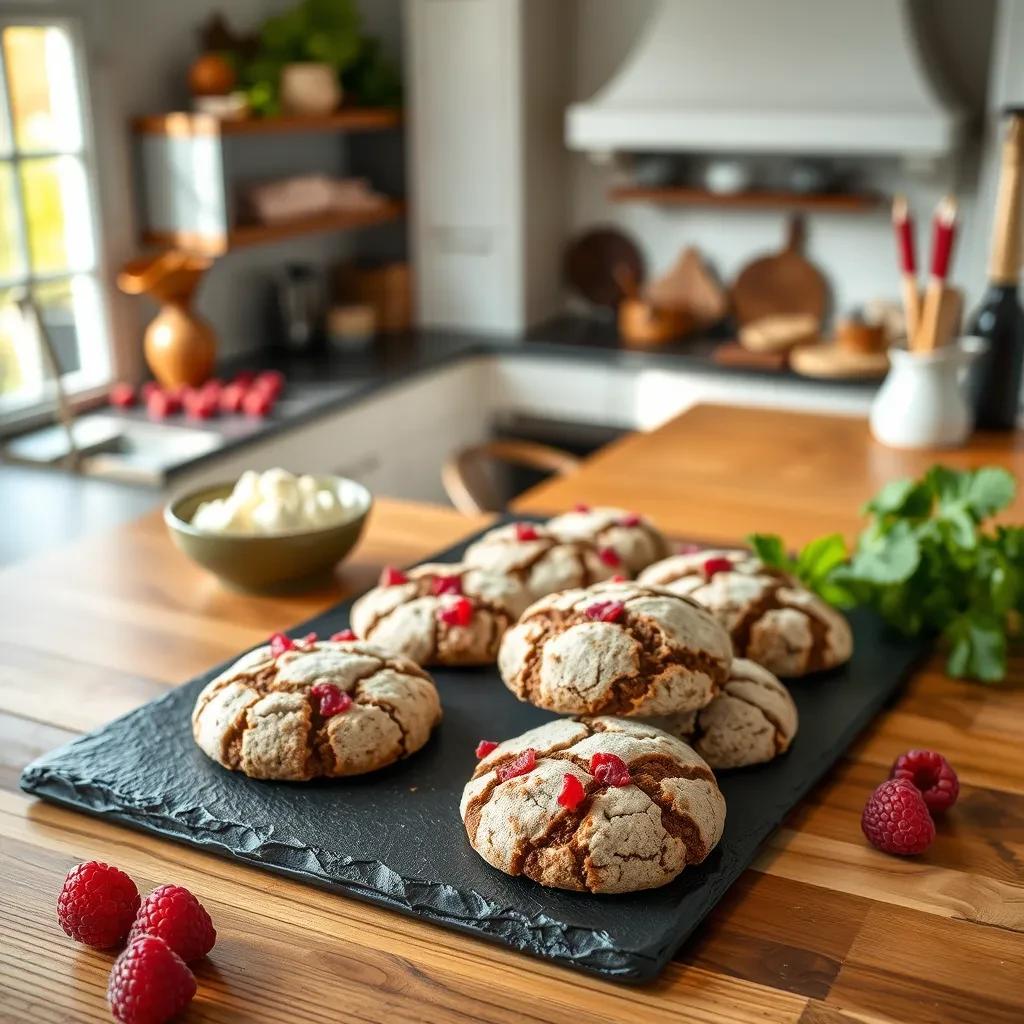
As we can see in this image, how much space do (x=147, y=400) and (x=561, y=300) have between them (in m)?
1.54

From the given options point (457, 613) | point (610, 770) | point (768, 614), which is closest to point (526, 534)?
point (457, 613)

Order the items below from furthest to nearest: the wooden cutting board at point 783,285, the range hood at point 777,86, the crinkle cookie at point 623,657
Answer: the wooden cutting board at point 783,285
the range hood at point 777,86
the crinkle cookie at point 623,657

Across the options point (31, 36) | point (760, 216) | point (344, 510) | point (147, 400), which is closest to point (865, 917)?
point (344, 510)

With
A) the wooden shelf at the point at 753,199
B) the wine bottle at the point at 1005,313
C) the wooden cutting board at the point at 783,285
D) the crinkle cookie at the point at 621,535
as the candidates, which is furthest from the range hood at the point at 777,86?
the crinkle cookie at the point at 621,535

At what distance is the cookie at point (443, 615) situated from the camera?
1.33 m

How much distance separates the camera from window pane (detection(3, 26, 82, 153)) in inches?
117

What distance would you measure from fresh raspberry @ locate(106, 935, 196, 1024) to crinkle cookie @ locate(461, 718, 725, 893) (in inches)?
9.9

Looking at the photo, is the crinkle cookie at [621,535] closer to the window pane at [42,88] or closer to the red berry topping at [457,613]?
the red berry topping at [457,613]

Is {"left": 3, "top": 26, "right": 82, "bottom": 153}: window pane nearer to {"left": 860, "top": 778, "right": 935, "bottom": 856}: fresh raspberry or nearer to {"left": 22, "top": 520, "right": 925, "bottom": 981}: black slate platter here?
{"left": 22, "top": 520, "right": 925, "bottom": 981}: black slate platter

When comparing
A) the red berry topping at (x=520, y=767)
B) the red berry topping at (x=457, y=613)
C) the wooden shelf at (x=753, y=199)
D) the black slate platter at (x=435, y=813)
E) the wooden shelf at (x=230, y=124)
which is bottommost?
the black slate platter at (x=435, y=813)

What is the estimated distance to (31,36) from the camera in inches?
118

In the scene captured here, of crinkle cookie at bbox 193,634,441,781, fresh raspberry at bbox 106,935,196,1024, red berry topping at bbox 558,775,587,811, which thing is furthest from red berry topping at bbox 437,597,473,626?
fresh raspberry at bbox 106,935,196,1024

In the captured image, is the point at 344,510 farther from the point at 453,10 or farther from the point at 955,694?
the point at 453,10

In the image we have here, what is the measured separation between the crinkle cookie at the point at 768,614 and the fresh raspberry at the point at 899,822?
0.26m
